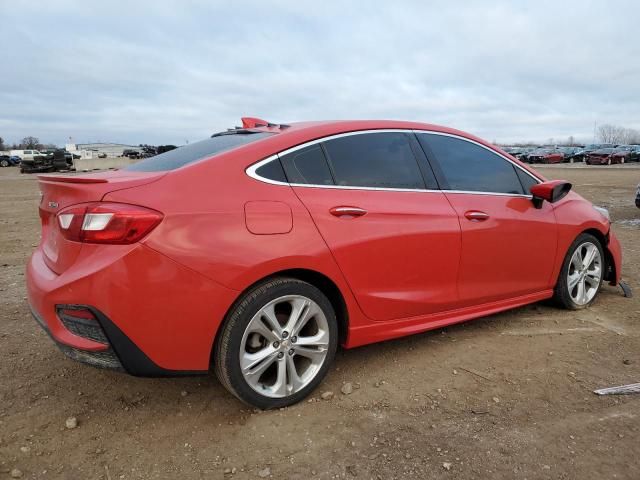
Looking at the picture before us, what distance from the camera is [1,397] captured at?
2.80 m

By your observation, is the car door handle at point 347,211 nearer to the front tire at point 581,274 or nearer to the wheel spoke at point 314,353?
the wheel spoke at point 314,353

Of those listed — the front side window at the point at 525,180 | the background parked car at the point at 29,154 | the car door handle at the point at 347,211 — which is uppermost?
the background parked car at the point at 29,154

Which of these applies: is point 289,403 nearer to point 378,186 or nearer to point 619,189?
point 378,186

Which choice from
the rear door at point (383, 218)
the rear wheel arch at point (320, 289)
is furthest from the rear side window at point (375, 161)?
the rear wheel arch at point (320, 289)

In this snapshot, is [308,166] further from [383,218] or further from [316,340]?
[316,340]

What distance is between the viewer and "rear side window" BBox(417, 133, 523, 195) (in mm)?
3336

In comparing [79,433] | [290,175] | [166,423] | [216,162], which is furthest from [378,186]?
[79,433]

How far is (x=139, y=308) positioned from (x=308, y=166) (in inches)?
45.8

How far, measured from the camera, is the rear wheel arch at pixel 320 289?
2.45 metres

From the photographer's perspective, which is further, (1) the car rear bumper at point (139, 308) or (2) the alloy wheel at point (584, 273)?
(2) the alloy wheel at point (584, 273)

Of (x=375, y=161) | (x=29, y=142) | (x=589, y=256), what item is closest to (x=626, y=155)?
(x=589, y=256)

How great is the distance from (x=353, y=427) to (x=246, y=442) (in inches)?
21.1

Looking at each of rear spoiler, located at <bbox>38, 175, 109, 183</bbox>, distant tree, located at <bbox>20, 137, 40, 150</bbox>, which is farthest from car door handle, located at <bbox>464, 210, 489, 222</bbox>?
distant tree, located at <bbox>20, 137, 40, 150</bbox>

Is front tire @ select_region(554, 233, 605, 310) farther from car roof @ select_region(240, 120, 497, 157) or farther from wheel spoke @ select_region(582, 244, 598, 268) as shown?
car roof @ select_region(240, 120, 497, 157)
